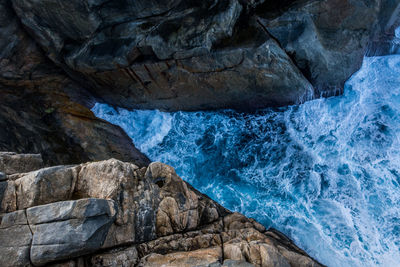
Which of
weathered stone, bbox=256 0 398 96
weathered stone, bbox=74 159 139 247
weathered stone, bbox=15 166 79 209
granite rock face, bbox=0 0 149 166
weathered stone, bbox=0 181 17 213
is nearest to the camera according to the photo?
weathered stone, bbox=0 181 17 213

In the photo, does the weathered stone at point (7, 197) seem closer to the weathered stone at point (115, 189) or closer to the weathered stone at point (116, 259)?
the weathered stone at point (115, 189)

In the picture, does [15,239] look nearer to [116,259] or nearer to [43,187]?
[43,187]

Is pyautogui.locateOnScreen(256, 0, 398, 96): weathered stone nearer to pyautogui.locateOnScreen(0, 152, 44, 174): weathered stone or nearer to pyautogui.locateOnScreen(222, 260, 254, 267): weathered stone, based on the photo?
pyautogui.locateOnScreen(222, 260, 254, 267): weathered stone

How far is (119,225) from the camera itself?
5.24 meters

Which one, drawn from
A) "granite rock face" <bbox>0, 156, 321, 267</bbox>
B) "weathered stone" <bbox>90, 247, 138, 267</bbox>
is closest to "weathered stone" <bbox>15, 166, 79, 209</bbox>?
"granite rock face" <bbox>0, 156, 321, 267</bbox>

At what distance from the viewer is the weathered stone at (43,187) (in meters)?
4.87

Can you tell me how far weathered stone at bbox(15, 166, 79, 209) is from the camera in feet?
16.0

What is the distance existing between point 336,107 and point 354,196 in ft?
13.8

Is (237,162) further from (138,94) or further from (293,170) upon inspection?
(138,94)

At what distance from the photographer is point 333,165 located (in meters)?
9.32

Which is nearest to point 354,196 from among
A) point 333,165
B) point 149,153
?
point 333,165

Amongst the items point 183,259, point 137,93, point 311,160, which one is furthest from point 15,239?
point 311,160

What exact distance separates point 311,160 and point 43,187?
9305 millimetres

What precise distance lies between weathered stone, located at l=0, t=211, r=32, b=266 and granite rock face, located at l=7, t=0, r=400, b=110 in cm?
708
